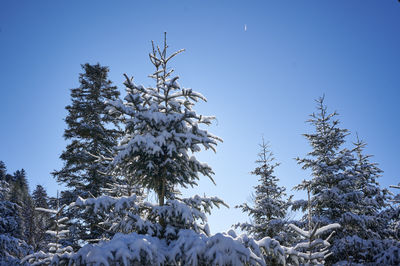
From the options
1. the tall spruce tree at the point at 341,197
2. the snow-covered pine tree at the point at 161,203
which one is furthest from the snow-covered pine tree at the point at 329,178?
the snow-covered pine tree at the point at 161,203

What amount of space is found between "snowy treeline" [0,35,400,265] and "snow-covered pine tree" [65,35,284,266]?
25 mm

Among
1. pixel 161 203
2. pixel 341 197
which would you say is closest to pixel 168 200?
pixel 161 203

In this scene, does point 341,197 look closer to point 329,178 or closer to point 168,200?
point 329,178

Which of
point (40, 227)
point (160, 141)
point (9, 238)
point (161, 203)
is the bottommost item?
point (40, 227)

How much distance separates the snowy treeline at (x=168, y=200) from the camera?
4359 millimetres

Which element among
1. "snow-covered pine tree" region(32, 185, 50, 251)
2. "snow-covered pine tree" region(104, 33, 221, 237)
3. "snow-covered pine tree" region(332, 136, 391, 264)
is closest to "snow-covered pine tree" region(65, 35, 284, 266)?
"snow-covered pine tree" region(104, 33, 221, 237)

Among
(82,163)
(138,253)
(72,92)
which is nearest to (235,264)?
(138,253)

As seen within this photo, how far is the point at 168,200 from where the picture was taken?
19.4ft

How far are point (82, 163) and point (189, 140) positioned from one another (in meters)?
11.4

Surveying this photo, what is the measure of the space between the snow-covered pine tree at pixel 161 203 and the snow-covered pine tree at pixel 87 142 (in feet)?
25.7

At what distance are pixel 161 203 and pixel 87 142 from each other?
427 inches

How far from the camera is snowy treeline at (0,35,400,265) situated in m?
4.36

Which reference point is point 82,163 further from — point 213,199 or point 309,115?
point 309,115

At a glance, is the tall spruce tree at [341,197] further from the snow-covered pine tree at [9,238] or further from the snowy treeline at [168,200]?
the snow-covered pine tree at [9,238]
